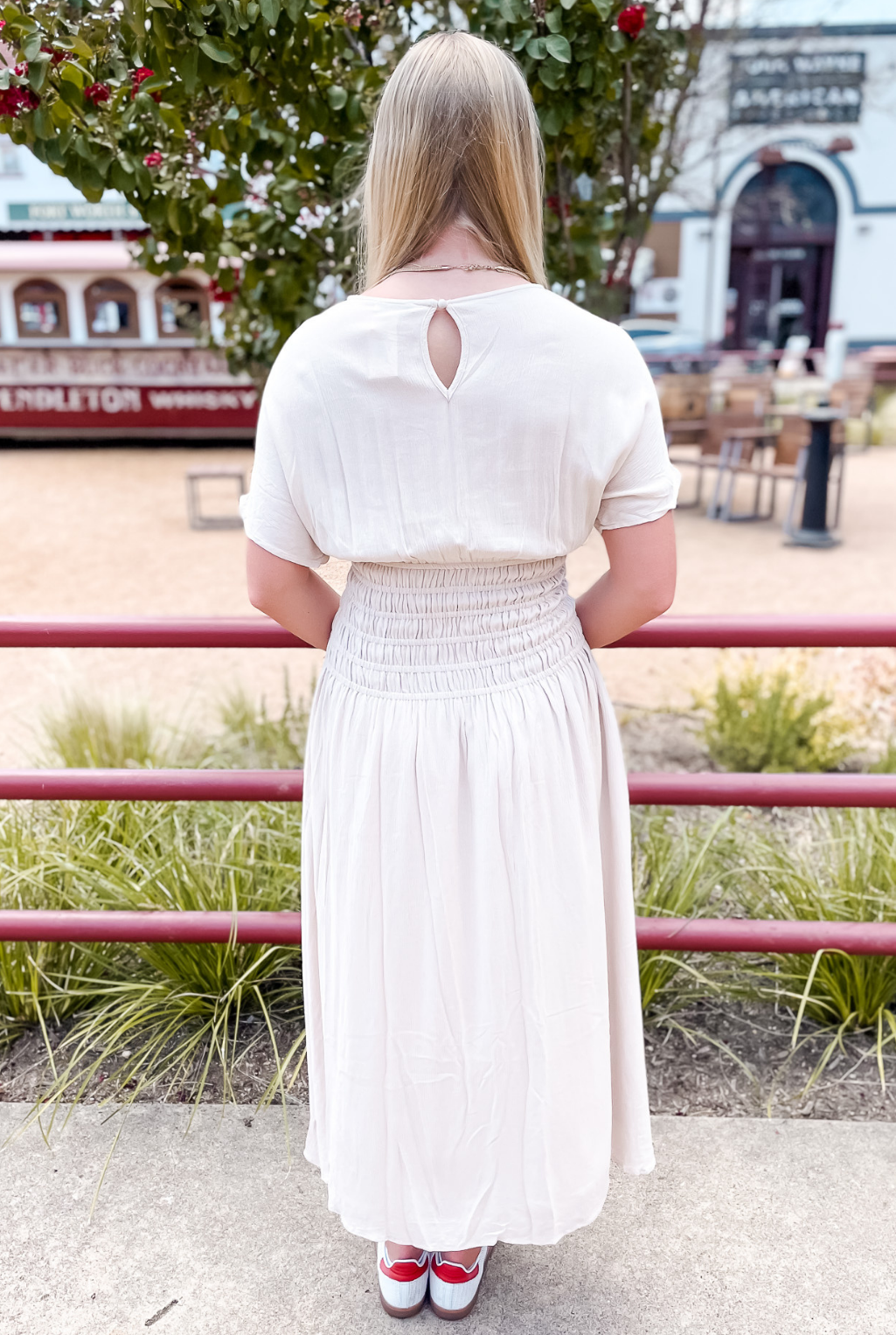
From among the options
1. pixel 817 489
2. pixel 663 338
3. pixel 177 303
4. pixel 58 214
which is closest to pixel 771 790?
pixel 817 489

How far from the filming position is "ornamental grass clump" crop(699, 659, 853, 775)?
4621 mm

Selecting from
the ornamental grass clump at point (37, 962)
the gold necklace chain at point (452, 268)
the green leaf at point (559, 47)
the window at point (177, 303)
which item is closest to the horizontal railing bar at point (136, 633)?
the ornamental grass clump at point (37, 962)

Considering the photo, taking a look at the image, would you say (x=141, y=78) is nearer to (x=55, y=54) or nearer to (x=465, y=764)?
(x=55, y=54)

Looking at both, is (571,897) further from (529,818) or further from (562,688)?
(562,688)

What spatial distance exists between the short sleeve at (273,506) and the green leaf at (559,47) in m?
1.28

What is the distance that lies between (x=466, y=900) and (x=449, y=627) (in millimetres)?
409

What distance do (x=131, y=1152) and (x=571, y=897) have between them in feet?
3.83

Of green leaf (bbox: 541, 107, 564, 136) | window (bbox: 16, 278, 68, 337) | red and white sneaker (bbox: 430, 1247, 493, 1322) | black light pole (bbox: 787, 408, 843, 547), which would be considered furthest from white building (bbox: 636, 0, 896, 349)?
red and white sneaker (bbox: 430, 1247, 493, 1322)

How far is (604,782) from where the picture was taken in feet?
5.92

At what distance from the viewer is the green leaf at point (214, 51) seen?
2229mm

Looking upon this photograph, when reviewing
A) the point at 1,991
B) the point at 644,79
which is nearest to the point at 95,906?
the point at 1,991

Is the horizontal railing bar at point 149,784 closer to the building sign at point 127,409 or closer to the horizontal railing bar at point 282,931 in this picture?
the horizontal railing bar at point 282,931

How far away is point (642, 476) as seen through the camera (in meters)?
1.52

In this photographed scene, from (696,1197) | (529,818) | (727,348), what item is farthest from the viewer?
(727,348)
